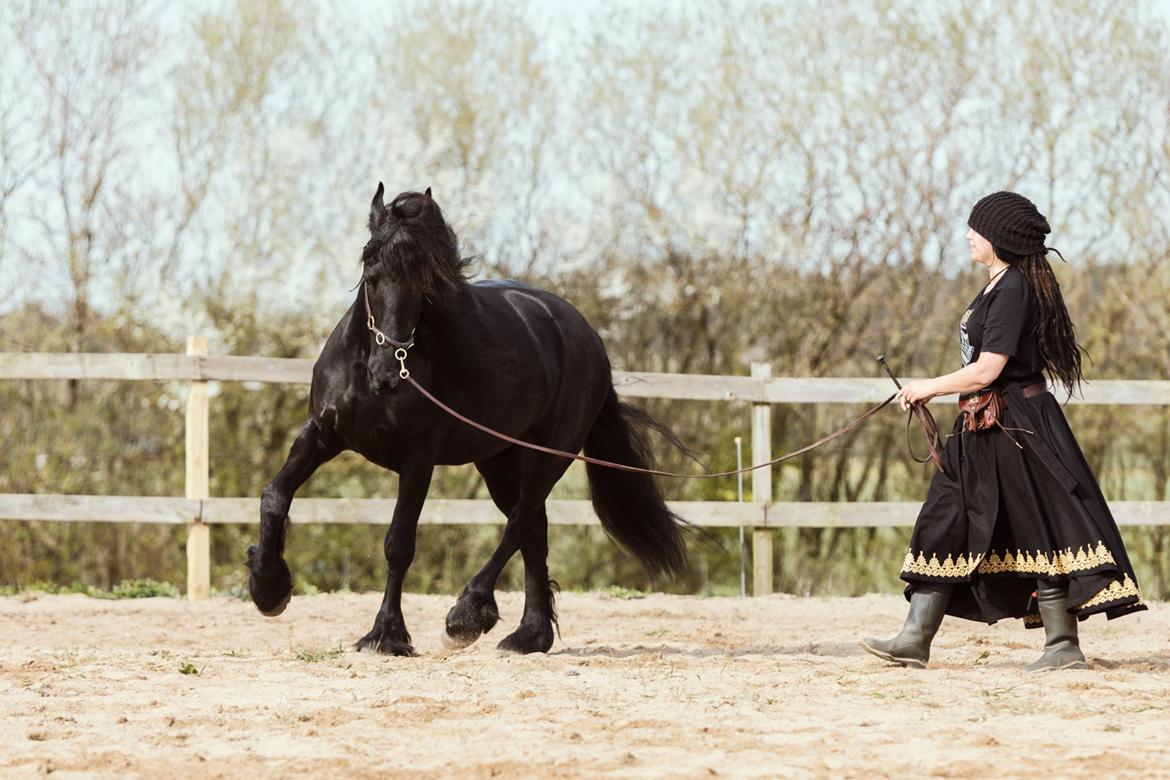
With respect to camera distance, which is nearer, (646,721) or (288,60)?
(646,721)

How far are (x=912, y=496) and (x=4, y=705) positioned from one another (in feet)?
26.9

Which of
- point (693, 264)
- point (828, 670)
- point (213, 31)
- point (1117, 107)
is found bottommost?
point (828, 670)

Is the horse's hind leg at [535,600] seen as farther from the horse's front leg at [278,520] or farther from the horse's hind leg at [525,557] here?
the horse's front leg at [278,520]

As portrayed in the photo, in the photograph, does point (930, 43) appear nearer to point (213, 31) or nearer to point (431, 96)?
point (431, 96)

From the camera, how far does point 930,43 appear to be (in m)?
11.6

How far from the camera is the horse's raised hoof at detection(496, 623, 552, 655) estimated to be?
19.3 ft

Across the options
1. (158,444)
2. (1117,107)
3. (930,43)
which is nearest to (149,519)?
(158,444)

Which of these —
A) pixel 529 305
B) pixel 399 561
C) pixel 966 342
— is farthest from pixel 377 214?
pixel 966 342

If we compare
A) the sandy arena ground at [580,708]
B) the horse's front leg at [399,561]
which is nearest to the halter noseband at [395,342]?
the horse's front leg at [399,561]

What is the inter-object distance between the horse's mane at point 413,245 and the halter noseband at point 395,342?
0.18 m

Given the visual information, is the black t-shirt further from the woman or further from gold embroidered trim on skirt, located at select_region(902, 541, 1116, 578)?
gold embroidered trim on skirt, located at select_region(902, 541, 1116, 578)

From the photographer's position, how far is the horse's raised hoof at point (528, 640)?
19.3 feet

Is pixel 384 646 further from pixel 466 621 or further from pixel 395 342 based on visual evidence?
pixel 395 342

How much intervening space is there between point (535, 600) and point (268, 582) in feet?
3.99
